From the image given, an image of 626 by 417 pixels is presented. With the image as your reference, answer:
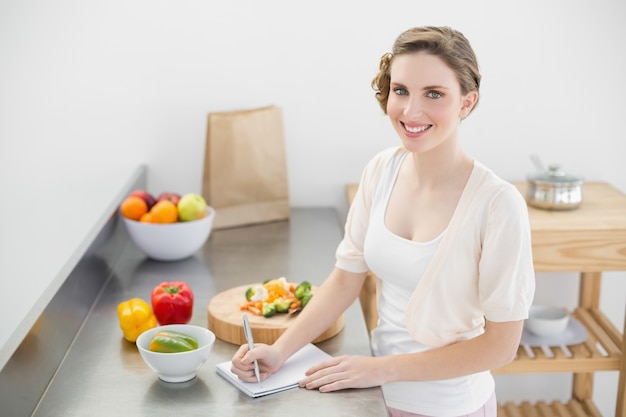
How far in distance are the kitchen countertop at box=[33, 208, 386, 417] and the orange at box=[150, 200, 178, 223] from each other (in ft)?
0.40

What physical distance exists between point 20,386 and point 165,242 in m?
0.79

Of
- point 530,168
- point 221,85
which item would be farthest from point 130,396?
point 530,168

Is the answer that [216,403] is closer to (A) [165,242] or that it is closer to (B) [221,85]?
(A) [165,242]

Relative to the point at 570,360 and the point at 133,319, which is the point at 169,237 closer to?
the point at 133,319

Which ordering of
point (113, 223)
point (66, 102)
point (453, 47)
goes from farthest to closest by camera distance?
point (66, 102)
point (113, 223)
point (453, 47)

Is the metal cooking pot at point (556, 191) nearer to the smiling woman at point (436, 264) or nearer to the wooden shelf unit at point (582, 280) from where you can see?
the wooden shelf unit at point (582, 280)

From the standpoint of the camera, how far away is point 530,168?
2641 mm

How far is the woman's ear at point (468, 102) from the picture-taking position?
61.7 inches

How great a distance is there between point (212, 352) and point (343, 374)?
0.30 m

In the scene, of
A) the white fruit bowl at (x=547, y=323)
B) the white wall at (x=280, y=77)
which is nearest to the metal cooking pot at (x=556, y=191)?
the white wall at (x=280, y=77)

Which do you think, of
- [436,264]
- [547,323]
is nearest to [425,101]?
[436,264]

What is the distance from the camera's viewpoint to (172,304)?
1.78 meters

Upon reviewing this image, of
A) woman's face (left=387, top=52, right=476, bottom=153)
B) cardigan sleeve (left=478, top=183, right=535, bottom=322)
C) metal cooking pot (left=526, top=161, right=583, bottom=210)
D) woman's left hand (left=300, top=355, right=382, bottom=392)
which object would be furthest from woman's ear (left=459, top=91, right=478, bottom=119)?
metal cooking pot (left=526, top=161, right=583, bottom=210)

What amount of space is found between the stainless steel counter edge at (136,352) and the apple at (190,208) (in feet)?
0.41
